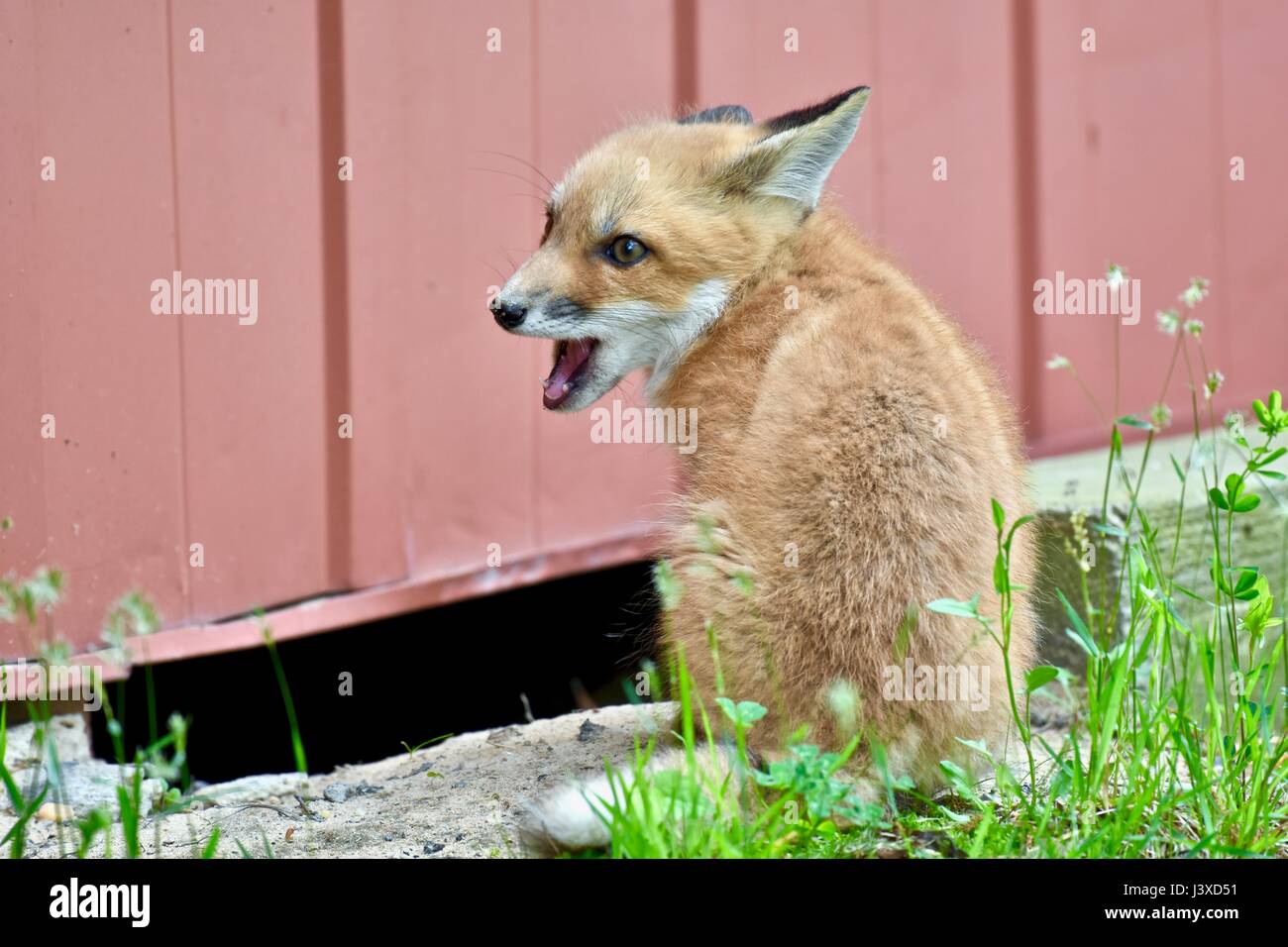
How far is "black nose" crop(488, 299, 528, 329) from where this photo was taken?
3605 mm

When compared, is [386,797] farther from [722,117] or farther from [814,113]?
[722,117]

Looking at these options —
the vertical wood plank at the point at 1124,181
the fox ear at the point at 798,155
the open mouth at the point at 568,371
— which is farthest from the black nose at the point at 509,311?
the vertical wood plank at the point at 1124,181

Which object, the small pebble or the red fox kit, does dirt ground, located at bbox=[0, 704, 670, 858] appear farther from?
the red fox kit

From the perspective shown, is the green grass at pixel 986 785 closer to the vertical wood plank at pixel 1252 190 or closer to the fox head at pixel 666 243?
the fox head at pixel 666 243

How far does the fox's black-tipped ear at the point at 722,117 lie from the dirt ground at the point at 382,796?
77.8 inches

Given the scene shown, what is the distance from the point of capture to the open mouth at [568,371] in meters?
3.88

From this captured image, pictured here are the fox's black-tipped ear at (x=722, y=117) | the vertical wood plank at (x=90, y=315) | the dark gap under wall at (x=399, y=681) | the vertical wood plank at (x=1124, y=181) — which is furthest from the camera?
the vertical wood plank at (x=1124, y=181)

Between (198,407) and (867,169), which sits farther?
(867,169)

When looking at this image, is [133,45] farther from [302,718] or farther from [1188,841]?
[1188,841]

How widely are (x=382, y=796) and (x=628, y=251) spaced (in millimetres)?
1668

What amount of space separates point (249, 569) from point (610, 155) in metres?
2.00

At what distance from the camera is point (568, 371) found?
3.90 metres
